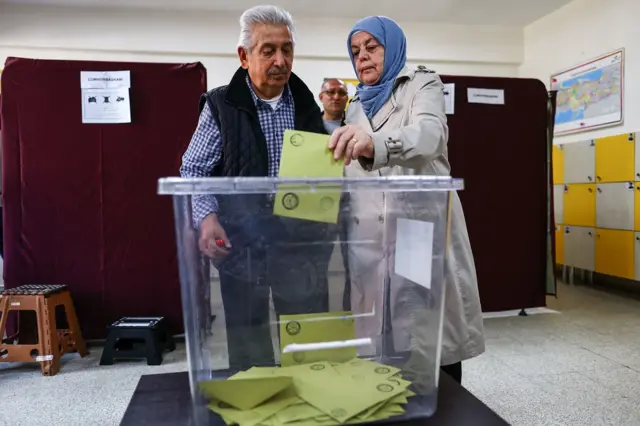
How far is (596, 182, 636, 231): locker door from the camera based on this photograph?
3750 millimetres

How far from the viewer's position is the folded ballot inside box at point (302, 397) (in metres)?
0.55

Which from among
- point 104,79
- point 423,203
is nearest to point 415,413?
point 423,203

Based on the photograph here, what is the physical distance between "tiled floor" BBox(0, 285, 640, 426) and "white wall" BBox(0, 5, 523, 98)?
338cm

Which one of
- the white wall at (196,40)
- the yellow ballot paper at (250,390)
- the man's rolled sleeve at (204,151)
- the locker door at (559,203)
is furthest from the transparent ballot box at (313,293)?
the white wall at (196,40)

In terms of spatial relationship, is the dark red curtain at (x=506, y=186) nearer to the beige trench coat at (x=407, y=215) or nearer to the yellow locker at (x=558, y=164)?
the yellow locker at (x=558, y=164)

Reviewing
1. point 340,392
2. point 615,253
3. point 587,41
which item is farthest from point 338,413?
point 587,41

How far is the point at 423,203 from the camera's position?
0.65 meters

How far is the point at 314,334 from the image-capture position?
0.63 meters

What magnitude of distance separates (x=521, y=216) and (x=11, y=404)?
3.00 m

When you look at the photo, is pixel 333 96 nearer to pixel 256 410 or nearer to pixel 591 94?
pixel 591 94

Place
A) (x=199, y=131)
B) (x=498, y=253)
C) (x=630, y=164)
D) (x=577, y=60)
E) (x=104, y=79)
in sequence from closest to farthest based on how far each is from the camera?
(x=199, y=131)
(x=104, y=79)
(x=498, y=253)
(x=630, y=164)
(x=577, y=60)

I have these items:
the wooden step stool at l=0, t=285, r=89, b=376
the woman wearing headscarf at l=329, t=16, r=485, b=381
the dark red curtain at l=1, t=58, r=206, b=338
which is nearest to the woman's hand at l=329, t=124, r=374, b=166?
the woman wearing headscarf at l=329, t=16, r=485, b=381

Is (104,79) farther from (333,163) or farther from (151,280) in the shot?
(333,163)

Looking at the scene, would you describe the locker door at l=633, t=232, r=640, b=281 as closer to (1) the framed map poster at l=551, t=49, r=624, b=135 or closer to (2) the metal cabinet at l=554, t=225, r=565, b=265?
(2) the metal cabinet at l=554, t=225, r=565, b=265
